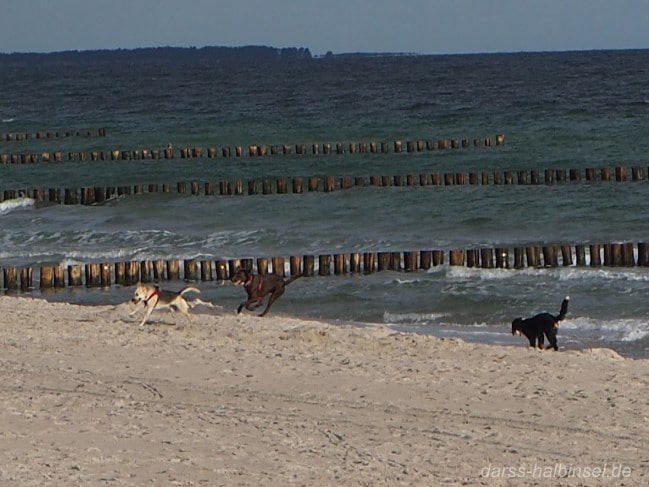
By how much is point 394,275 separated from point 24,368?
9821 millimetres

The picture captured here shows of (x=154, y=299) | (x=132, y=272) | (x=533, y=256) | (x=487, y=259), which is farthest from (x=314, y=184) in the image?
(x=154, y=299)

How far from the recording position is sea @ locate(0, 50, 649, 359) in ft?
64.1

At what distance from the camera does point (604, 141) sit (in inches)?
1829

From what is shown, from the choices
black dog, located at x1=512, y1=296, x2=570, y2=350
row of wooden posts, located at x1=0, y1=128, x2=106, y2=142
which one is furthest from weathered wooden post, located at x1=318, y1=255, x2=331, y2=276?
row of wooden posts, located at x1=0, y1=128, x2=106, y2=142

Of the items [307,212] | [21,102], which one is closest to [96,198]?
[307,212]

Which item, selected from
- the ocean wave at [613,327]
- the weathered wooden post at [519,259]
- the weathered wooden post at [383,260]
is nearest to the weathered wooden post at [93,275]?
the weathered wooden post at [383,260]

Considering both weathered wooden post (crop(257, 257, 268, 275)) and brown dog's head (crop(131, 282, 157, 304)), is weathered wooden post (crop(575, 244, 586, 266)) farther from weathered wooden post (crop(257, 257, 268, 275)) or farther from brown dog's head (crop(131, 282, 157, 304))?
brown dog's head (crop(131, 282, 157, 304))

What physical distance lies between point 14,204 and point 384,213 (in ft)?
34.1

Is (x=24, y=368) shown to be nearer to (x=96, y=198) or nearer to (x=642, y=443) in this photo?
(x=642, y=443)

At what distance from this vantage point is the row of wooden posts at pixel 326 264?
22.4 metres

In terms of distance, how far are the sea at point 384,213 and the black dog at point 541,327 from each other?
731mm

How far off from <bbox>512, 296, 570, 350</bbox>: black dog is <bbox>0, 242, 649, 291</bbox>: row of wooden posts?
684 cm

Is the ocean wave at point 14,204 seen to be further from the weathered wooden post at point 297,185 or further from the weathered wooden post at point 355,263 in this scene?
the weathered wooden post at point 355,263

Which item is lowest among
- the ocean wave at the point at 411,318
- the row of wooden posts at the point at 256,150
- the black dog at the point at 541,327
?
the ocean wave at the point at 411,318
